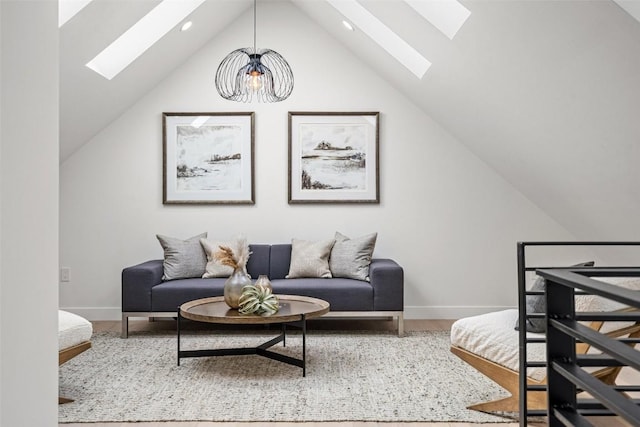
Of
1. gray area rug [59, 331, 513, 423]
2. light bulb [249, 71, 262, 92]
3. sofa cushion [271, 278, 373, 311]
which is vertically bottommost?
gray area rug [59, 331, 513, 423]

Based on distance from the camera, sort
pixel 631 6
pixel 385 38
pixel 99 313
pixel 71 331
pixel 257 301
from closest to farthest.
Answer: pixel 631 6
pixel 71 331
pixel 257 301
pixel 385 38
pixel 99 313

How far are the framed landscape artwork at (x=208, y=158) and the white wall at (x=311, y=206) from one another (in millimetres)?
88

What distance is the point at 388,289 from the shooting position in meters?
4.75

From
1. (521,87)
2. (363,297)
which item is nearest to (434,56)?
(521,87)

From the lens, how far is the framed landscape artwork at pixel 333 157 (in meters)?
5.57

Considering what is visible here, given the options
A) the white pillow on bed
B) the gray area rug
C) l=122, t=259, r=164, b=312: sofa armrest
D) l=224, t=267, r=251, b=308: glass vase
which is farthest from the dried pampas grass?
l=122, t=259, r=164, b=312: sofa armrest

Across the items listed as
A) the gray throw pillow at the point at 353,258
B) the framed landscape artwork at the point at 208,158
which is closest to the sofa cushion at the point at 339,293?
the gray throw pillow at the point at 353,258

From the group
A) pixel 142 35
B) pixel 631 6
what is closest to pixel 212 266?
pixel 142 35

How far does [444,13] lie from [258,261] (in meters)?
2.81

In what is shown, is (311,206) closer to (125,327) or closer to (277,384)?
(125,327)

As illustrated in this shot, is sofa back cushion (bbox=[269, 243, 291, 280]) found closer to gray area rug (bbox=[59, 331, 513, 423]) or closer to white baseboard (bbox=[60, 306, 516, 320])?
gray area rug (bbox=[59, 331, 513, 423])

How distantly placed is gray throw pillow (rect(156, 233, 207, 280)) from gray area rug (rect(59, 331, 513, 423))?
65cm

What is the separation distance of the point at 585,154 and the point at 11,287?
11.1 ft

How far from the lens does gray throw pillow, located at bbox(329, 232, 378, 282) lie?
16.6 ft
